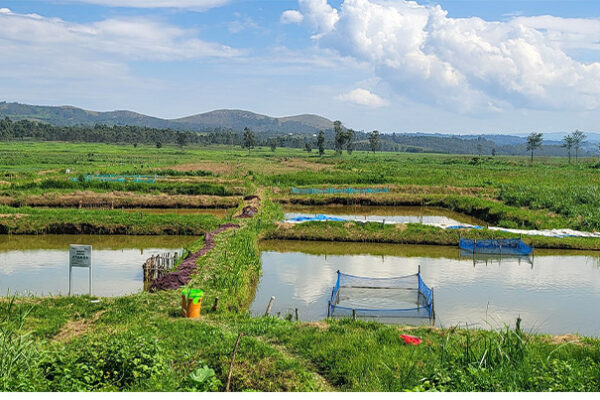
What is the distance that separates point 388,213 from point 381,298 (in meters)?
19.3

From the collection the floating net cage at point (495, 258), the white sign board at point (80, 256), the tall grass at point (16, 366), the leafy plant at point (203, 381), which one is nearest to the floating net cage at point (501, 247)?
the floating net cage at point (495, 258)

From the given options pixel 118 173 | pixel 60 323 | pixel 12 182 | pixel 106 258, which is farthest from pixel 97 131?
pixel 60 323

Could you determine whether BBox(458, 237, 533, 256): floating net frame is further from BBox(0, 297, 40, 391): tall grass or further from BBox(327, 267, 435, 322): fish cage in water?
BBox(0, 297, 40, 391): tall grass

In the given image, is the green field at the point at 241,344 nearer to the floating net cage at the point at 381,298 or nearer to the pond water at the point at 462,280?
the pond water at the point at 462,280

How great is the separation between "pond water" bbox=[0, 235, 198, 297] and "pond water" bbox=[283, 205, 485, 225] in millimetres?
9914

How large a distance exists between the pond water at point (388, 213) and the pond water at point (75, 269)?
991 centimetres

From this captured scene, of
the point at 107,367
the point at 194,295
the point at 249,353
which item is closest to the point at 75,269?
the point at 194,295

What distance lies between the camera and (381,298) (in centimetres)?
1495

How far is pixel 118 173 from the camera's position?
48.9 meters

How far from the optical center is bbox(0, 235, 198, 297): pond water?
1597cm

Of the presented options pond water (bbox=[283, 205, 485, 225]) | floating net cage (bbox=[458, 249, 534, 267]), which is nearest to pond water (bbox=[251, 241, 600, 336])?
floating net cage (bbox=[458, 249, 534, 267])

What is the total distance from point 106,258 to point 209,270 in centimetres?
671

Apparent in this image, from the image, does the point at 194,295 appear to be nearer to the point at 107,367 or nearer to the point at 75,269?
the point at 107,367

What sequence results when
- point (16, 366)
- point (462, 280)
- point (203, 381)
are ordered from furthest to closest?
point (462, 280), point (203, 381), point (16, 366)
